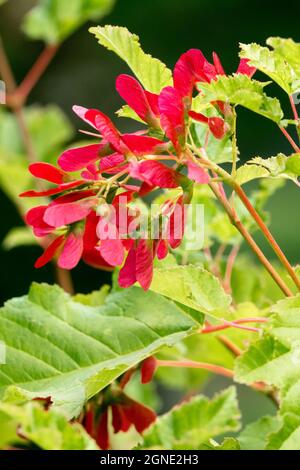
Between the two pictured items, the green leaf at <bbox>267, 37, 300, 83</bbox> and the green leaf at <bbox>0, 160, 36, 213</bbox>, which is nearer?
the green leaf at <bbox>267, 37, 300, 83</bbox>

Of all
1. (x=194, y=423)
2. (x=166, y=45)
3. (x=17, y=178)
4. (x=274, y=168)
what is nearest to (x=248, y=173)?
(x=274, y=168)

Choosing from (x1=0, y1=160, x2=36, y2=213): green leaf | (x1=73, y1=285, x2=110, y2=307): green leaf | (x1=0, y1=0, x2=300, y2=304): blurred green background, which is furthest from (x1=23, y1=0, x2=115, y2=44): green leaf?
(x1=0, y1=0, x2=300, y2=304): blurred green background

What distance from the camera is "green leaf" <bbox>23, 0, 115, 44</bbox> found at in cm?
152

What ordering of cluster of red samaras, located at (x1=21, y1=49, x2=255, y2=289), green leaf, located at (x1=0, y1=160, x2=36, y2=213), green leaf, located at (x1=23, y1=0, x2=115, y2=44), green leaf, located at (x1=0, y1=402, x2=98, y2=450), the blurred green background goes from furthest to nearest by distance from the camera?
the blurred green background
green leaf, located at (x1=23, y1=0, x2=115, y2=44)
green leaf, located at (x1=0, y1=160, x2=36, y2=213)
cluster of red samaras, located at (x1=21, y1=49, x2=255, y2=289)
green leaf, located at (x1=0, y1=402, x2=98, y2=450)

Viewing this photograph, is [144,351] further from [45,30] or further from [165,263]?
[45,30]

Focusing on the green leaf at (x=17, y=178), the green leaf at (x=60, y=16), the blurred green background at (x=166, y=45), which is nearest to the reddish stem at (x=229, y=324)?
the green leaf at (x=17, y=178)

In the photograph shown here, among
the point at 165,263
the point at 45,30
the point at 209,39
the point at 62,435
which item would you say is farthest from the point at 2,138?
the point at 209,39

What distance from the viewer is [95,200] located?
553 mm

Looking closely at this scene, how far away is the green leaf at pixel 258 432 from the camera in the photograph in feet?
2.20

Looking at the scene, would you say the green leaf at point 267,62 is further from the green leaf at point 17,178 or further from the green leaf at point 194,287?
the green leaf at point 17,178

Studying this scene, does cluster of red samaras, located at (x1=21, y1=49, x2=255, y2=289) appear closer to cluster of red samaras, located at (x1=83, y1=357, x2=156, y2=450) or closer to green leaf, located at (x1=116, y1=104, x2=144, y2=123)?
green leaf, located at (x1=116, y1=104, x2=144, y2=123)

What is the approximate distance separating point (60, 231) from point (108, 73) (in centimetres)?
496

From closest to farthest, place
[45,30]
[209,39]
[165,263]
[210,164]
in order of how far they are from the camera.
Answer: [210,164]
[165,263]
[45,30]
[209,39]

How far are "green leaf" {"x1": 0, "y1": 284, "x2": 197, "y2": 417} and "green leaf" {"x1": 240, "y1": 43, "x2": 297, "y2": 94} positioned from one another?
19cm
